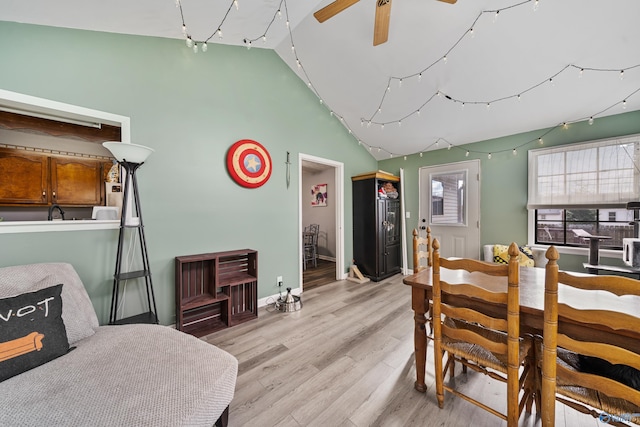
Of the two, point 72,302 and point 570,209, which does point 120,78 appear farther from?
point 570,209

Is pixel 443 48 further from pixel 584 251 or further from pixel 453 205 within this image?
pixel 584 251

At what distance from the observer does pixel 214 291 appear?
2529 millimetres

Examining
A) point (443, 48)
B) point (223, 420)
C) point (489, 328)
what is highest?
point (443, 48)

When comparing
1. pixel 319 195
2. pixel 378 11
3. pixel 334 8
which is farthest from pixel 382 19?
pixel 319 195

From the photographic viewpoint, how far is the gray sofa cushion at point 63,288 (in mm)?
1395

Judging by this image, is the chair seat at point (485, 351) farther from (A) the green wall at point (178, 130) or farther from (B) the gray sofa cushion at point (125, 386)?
(A) the green wall at point (178, 130)

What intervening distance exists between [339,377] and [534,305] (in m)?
1.35

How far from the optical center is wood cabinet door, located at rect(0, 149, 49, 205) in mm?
2828

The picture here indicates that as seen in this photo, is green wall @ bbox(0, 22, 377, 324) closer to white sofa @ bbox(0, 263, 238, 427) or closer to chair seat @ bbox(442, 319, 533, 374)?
white sofa @ bbox(0, 263, 238, 427)

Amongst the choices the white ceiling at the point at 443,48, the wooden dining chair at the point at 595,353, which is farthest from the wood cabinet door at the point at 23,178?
the wooden dining chair at the point at 595,353

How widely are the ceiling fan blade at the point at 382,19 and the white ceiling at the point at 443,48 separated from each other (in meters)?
0.54

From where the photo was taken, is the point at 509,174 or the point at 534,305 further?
the point at 509,174

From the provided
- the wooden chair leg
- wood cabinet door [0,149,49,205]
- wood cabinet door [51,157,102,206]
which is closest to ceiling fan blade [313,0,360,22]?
the wooden chair leg

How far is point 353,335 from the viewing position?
7.72ft
